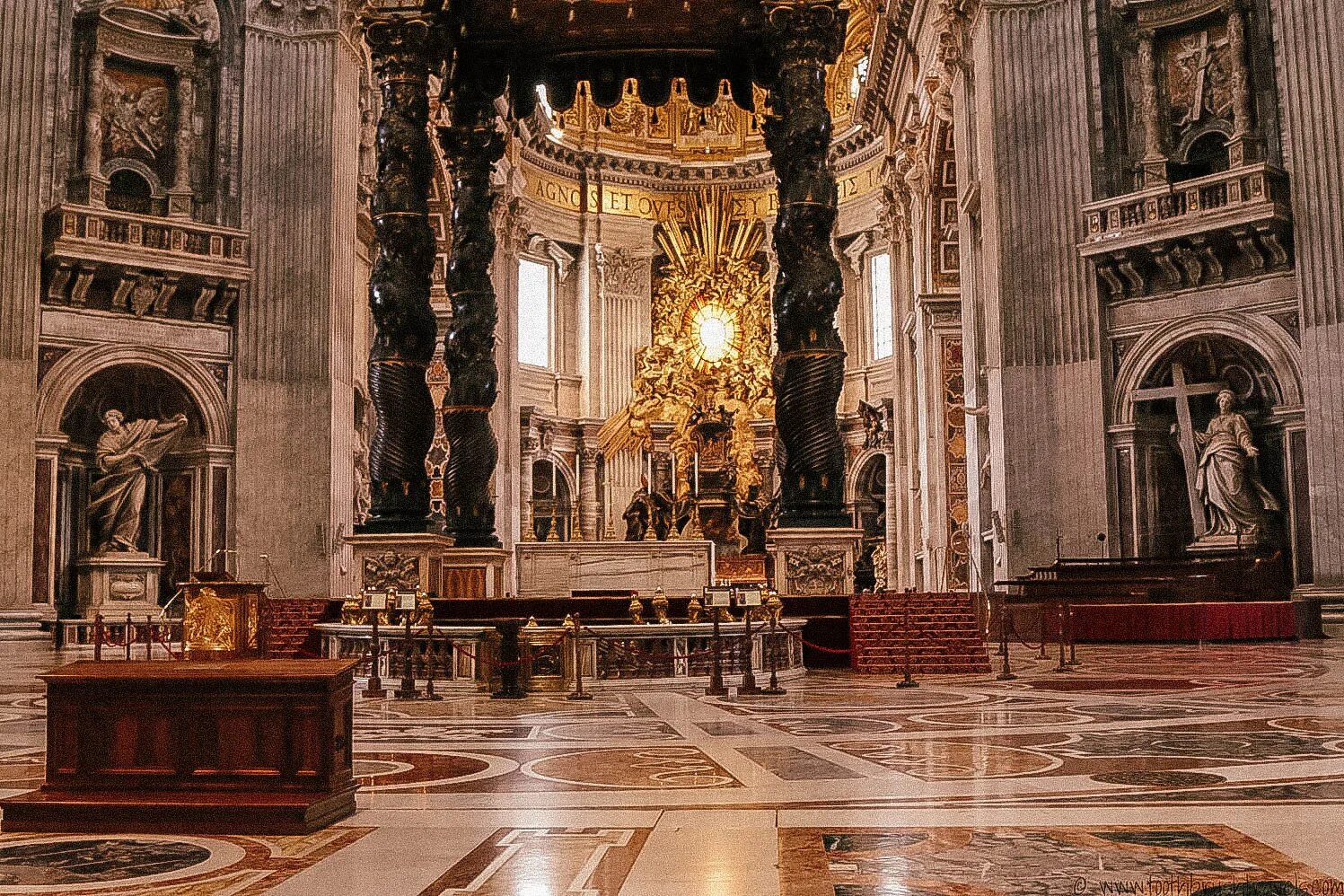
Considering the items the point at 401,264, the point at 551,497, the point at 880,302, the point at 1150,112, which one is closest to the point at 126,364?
the point at 401,264

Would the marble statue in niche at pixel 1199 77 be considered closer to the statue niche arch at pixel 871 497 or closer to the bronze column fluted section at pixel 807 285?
the bronze column fluted section at pixel 807 285

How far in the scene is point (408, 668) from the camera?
10156 millimetres

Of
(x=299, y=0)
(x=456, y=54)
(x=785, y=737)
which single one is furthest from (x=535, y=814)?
(x=299, y=0)

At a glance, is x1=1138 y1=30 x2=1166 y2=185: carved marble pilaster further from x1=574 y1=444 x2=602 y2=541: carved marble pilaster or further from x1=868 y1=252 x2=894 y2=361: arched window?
x1=574 y1=444 x2=602 y2=541: carved marble pilaster

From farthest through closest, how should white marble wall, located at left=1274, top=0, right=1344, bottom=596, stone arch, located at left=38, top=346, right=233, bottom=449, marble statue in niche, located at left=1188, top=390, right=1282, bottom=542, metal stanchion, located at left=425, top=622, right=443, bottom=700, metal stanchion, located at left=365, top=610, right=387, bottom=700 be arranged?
1. stone arch, located at left=38, top=346, right=233, bottom=449
2. marble statue in niche, located at left=1188, top=390, right=1282, bottom=542
3. white marble wall, located at left=1274, top=0, right=1344, bottom=596
4. metal stanchion, located at left=365, top=610, right=387, bottom=700
5. metal stanchion, located at left=425, top=622, right=443, bottom=700

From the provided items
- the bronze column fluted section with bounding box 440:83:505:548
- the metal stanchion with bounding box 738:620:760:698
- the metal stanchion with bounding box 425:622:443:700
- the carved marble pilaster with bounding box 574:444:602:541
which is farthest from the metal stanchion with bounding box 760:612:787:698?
the carved marble pilaster with bounding box 574:444:602:541

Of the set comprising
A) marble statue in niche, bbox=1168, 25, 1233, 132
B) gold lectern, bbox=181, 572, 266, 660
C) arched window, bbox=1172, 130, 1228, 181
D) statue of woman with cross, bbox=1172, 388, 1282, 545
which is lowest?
gold lectern, bbox=181, 572, 266, 660

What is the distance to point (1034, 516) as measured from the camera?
19.7 m

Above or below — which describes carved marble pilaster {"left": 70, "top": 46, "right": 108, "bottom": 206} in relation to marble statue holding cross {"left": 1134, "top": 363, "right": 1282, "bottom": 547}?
above

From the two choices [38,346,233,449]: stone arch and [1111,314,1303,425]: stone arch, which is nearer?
[1111,314,1303,425]: stone arch

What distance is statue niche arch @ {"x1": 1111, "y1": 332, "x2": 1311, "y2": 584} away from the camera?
18094 millimetres

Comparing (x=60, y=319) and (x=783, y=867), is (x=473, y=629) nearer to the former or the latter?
(x=783, y=867)

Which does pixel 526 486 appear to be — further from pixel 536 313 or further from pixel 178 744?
pixel 178 744

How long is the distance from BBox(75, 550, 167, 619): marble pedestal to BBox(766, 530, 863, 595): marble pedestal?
1167 centimetres
